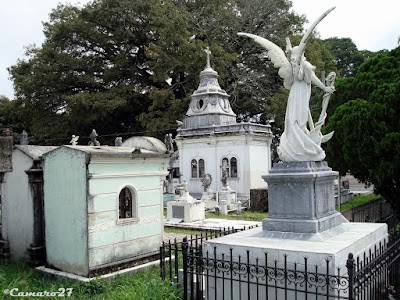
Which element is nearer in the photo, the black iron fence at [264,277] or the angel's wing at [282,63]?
the black iron fence at [264,277]

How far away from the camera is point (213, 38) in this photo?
109 feet

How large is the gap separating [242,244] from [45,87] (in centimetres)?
3066

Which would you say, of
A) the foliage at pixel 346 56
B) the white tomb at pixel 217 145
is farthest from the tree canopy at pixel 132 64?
the foliage at pixel 346 56

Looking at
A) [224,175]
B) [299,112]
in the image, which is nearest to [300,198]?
[299,112]

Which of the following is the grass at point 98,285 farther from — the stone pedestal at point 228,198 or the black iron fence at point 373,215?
the stone pedestal at point 228,198

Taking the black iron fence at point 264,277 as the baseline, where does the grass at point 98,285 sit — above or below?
below

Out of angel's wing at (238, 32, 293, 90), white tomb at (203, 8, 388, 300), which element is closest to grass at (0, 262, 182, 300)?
white tomb at (203, 8, 388, 300)

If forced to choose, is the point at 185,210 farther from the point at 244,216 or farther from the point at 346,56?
the point at 346,56

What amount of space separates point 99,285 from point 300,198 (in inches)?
161

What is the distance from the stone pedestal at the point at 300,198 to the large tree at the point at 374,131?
4642 millimetres

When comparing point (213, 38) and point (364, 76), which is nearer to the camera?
point (364, 76)

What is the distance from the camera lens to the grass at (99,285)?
20.7 feet

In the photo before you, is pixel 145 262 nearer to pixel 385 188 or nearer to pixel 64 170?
pixel 64 170

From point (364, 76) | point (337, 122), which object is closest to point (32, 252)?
point (337, 122)
